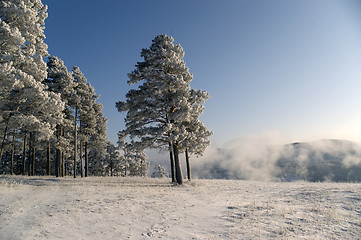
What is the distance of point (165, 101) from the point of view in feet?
64.2

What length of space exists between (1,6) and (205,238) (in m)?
17.4

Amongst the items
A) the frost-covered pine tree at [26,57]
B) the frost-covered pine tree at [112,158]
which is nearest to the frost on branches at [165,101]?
the frost-covered pine tree at [26,57]

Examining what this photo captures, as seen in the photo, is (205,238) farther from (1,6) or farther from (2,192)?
(1,6)

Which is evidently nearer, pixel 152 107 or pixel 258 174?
pixel 152 107

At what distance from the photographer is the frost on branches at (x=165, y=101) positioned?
1855 centimetres

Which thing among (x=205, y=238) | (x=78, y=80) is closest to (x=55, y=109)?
(x=205, y=238)

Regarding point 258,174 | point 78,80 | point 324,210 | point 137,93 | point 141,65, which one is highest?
point 78,80

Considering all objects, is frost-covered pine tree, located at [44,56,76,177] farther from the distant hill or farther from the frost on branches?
the distant hill

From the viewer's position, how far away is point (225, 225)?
743 centimetres

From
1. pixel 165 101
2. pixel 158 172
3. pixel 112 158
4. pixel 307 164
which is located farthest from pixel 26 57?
pixel 307 164

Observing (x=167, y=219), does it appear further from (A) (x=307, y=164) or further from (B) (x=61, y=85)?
(A) (x=307, y=164)

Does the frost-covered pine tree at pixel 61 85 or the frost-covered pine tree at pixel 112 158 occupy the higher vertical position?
the frost-covered pine tree at pixel 61 85

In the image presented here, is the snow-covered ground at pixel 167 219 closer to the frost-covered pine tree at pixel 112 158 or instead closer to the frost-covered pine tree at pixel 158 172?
the frost-covered pine tree at pixel 112 158

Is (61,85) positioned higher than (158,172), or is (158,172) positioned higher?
(61,85)
